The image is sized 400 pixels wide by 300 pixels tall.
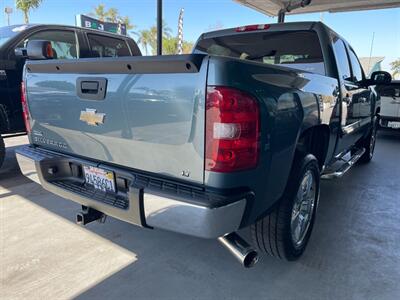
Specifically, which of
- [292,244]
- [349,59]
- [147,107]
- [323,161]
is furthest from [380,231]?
[147,107]

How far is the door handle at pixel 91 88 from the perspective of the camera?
7.16 ft

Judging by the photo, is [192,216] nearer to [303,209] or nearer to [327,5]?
[303,209]

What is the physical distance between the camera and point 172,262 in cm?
267

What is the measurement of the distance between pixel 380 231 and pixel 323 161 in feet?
3.03

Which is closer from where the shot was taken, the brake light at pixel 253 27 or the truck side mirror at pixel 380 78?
the brake light at pixel 253 27

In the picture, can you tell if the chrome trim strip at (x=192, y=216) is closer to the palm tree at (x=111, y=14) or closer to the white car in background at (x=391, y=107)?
the white car in background at (x=391, y=107)

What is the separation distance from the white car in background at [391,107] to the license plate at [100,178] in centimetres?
824

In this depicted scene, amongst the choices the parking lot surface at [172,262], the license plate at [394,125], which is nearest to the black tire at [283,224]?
the parking lot surface at [172,262]

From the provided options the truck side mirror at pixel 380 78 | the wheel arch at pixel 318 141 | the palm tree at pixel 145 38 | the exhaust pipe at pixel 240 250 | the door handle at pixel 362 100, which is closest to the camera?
the exhaust pipe at pixel 240 250

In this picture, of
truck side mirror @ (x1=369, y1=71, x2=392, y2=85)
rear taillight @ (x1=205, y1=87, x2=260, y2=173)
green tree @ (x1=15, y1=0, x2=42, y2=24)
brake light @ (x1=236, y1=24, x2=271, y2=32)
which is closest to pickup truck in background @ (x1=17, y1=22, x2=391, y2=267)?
rear taillight @ (x1=205, y1=87, x2=260, y2=173)

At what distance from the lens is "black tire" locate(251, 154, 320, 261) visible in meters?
2.35

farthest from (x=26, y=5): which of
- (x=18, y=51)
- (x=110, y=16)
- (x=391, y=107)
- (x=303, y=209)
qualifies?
(x=303, y=209)

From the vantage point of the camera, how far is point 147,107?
78.4 inches

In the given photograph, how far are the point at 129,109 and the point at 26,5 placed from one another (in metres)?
28.9
